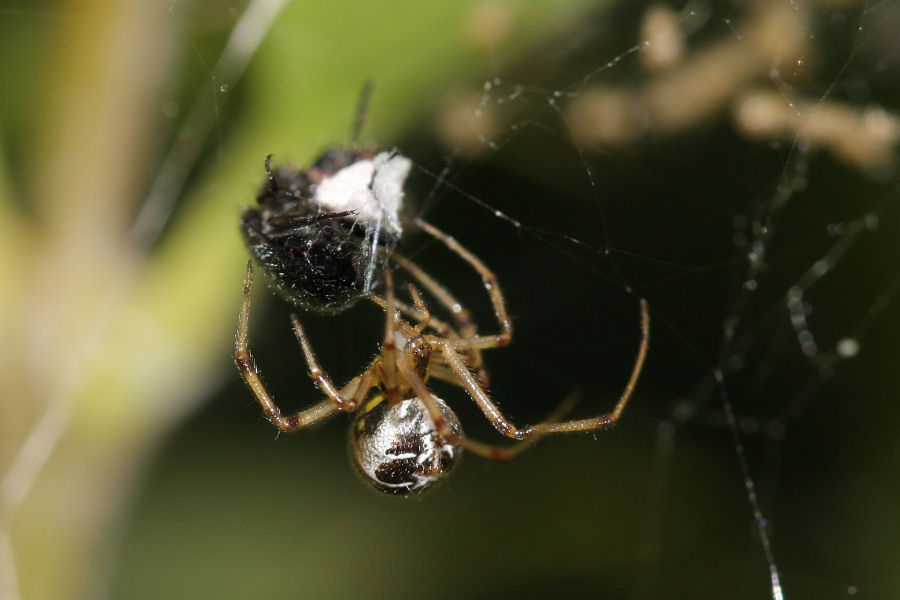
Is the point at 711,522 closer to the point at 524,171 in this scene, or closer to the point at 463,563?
the point at 463,563

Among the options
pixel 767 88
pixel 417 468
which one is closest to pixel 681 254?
pixel 767 88

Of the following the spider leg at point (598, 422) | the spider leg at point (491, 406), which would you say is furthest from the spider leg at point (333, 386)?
the spider leg at point (598, 422)

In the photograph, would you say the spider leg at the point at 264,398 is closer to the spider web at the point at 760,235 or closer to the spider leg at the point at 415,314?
the spider leg at the point at 415,314

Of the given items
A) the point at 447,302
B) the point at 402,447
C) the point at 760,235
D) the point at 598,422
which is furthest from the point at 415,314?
the point at 760,235

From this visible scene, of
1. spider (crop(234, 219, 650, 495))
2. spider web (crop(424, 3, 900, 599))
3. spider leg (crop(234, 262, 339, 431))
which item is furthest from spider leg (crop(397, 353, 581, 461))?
spider web (crop(424, 3, 900, 599))

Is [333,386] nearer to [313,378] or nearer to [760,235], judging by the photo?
[313,378]
